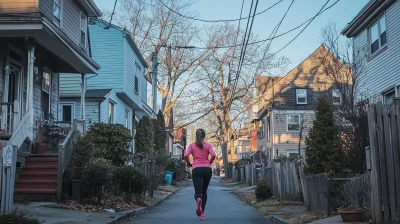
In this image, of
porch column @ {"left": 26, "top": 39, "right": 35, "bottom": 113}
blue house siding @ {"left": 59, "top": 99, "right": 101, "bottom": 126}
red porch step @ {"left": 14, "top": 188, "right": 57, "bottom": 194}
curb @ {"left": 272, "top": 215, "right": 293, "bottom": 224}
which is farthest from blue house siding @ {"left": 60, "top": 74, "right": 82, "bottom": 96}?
curb @ {"left": 272, "top": 215, "right": 293, "bottom": 224}

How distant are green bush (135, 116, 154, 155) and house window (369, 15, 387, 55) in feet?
50.8

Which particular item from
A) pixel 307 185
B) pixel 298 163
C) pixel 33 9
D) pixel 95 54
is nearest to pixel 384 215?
pixel 307 185

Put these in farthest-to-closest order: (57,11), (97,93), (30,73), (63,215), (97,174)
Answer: (97,93), (57,11), (30,73), (97,174), (63,215)

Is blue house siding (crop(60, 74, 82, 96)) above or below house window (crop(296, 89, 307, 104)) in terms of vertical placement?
below

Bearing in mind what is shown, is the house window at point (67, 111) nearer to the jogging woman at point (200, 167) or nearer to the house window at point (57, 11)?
the house window at point (57, 11)

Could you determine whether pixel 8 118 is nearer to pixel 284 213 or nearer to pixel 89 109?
pixel 284 213

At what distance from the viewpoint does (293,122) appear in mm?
37625

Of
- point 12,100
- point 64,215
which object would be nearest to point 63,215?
point 64,215

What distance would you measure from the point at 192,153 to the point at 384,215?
3.66 m

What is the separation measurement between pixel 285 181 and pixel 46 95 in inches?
358

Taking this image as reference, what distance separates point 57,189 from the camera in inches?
471

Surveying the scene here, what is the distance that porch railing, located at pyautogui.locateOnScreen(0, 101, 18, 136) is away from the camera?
1327 cm

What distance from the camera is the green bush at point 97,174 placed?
38.6 ft

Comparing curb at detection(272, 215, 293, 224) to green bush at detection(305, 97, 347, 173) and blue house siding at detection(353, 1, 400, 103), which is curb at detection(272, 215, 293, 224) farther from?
blue house siding at detection(353, 1, 400, 103)
